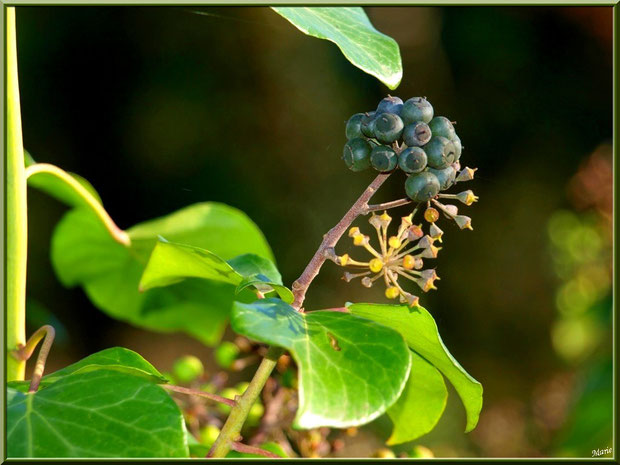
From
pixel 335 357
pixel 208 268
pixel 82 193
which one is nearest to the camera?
pixel 335 357

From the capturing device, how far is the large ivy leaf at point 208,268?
20.6 inches

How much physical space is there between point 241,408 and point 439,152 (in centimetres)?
22

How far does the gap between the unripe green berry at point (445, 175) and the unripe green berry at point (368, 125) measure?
50 millimetres

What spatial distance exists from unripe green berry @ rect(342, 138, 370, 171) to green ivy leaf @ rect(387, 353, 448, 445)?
0.16 metres

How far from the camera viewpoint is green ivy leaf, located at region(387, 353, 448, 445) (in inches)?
23.3

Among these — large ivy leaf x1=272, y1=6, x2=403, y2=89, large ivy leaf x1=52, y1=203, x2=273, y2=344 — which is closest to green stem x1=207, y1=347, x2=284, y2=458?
large ivy leaf x1=272, y1=6, x2=403, y2=89

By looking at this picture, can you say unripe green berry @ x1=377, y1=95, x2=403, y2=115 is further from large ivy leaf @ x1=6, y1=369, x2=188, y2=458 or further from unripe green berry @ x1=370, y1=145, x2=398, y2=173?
large ivy leaf @ x1=6, y1=369, x2=188, y2=458

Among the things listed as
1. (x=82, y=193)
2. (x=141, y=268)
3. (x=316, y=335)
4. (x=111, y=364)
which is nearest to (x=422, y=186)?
(x=316, y=335)

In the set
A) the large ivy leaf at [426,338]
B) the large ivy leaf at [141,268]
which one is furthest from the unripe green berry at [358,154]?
the large ivy leaf at [141,268]

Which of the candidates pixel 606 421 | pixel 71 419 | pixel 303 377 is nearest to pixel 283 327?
pixel 303 377

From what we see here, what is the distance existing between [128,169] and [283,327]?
6.11 ft

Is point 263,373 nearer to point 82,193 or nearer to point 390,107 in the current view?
point 390,107

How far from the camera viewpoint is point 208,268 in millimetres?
561

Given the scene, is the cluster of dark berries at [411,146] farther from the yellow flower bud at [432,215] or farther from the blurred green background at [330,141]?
the blurred green background at [330,141]
